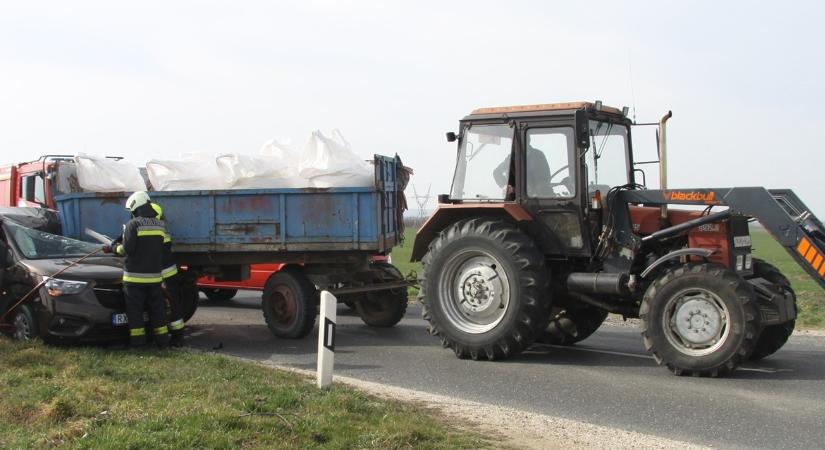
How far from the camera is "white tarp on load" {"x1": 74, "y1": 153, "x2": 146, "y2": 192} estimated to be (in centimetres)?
1103

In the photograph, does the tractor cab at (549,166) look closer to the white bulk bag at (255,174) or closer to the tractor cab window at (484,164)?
the tractor cab window at (484,164)

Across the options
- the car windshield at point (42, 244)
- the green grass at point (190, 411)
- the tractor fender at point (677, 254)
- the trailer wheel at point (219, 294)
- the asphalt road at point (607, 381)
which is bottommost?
the asphalt road at point (607, 381)

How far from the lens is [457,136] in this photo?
9.10 m

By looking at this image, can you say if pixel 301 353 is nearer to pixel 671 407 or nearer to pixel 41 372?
pixel 41 372

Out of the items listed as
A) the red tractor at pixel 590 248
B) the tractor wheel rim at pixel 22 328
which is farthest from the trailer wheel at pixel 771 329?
the tractor wheel rim at pixel 22 328

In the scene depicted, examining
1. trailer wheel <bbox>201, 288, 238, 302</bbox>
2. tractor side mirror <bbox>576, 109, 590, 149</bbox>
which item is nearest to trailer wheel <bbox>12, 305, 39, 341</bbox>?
trailer wheel <bbox>201, 288, 238, 302</bbox>

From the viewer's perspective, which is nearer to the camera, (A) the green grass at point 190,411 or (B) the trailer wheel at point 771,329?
(A) the green grass at point 190,411

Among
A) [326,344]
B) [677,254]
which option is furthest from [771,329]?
[326,344]

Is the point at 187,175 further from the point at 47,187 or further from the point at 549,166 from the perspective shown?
the point at 549,166

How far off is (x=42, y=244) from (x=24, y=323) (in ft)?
3.68

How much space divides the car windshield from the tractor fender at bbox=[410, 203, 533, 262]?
12.8 feet

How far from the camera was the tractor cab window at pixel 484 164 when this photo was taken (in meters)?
8.73

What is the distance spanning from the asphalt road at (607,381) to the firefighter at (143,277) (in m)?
0.94

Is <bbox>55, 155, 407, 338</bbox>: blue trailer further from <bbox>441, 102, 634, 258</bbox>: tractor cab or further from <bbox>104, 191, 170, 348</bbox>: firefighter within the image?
<bbox>441, 102, 634, 258</bbox>: tractor cab
